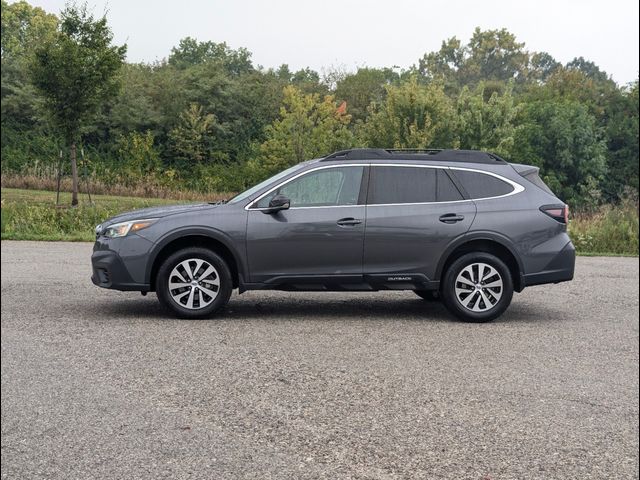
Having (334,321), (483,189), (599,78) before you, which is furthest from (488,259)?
(599,78)

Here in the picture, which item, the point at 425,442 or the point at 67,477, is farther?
the point at 425,442

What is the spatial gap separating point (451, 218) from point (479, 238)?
0.33m

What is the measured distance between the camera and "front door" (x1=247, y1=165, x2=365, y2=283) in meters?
7.43

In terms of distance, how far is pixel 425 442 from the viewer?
170 inches

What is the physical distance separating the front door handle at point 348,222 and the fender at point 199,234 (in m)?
1.00

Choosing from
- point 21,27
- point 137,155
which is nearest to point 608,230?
point 137,155

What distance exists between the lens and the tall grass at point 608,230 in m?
8.91

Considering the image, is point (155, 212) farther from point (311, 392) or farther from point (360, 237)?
point (311, 392)

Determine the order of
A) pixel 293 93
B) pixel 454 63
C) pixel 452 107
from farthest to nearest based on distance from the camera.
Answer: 1. pixel 454 63
2. pixel 293 93
3. pixel 452 107

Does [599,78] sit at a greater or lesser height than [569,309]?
greater

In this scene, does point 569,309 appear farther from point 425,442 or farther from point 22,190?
point 22,190

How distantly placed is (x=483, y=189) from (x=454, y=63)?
697cm

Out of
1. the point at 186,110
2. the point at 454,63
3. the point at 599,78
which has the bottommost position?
the point at 186,110

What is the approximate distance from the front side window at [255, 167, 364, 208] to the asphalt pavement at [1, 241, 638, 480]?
3.95 ft
